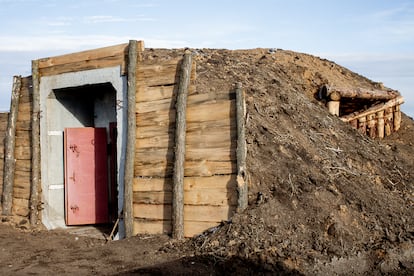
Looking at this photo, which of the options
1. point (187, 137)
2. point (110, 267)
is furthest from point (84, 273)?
point (187, 137)

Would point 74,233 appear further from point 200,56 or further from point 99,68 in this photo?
point 200,56

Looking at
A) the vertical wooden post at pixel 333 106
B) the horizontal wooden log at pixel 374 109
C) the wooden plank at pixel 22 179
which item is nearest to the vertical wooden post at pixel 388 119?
the horizontal wooden log at pixel 374 109

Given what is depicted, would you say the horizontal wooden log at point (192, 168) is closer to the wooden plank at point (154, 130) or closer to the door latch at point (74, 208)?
the wooden plank at point (154, 130)

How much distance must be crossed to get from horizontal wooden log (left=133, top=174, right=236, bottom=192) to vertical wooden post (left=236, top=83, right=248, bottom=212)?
13 cm

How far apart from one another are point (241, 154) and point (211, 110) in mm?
827

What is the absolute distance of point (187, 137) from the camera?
7.88 m

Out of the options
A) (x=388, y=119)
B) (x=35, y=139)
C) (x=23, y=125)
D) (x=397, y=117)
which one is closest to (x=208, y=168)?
(x=35, y=139)

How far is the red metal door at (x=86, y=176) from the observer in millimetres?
10109

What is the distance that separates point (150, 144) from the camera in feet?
27.1

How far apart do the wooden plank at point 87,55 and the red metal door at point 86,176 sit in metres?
1.32

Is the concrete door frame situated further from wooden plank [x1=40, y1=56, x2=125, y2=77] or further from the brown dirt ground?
the brown dirt ground

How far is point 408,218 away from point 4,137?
8.27 meters

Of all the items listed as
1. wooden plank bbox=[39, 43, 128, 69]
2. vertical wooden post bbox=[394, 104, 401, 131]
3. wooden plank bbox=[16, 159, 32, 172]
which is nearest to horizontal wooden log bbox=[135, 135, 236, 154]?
wooden plank bbox=[39, 43, 128, 69]

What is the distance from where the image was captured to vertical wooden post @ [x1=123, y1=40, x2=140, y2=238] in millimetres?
8266
